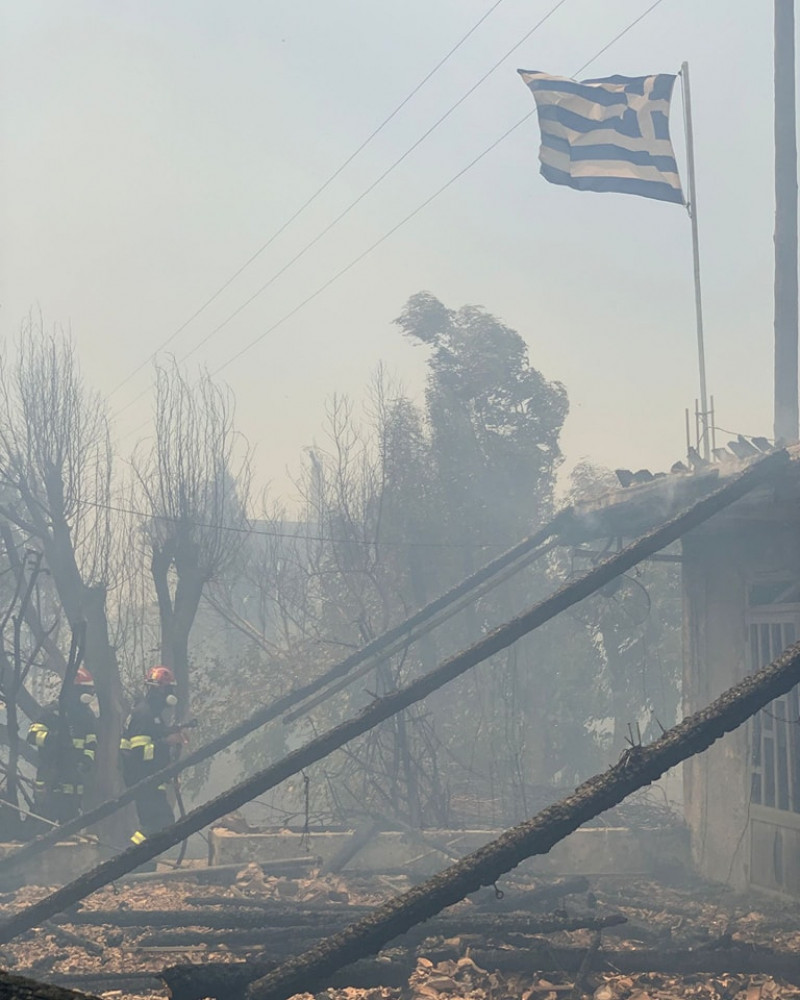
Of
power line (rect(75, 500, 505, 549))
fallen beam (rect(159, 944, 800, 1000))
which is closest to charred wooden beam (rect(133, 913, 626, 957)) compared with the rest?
fallen beam (rect(159, 944, 800, 1000))

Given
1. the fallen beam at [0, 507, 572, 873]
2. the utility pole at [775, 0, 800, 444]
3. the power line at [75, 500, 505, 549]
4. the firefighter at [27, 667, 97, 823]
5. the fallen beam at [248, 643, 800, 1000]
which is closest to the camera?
the fallen beam at [248, 643, 800, 1000]

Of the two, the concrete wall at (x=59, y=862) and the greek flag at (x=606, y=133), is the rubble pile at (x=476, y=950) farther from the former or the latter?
the greek flag at (x=606, y=133)

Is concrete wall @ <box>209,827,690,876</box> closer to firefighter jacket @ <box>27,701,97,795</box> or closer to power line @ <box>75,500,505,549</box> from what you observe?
firefighter jacket @ <box>27,701,97,795</box>

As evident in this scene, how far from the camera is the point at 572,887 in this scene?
9539 mm

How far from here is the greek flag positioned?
14.6 meters

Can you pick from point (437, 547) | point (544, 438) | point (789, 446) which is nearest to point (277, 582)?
point (437, 547)

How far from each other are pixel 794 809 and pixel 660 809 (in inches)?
234

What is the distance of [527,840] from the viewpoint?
4.90 metres

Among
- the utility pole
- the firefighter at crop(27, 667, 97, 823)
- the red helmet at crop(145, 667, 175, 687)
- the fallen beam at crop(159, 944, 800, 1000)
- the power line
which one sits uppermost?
the utility pole

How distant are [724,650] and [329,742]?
614cm

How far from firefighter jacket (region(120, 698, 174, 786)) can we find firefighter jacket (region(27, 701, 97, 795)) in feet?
1.97

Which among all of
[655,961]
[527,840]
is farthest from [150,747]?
[527,840]

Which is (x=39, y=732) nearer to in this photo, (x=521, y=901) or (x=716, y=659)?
(x=521, y=901)

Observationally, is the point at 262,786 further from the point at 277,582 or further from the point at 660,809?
the point at 277,582
